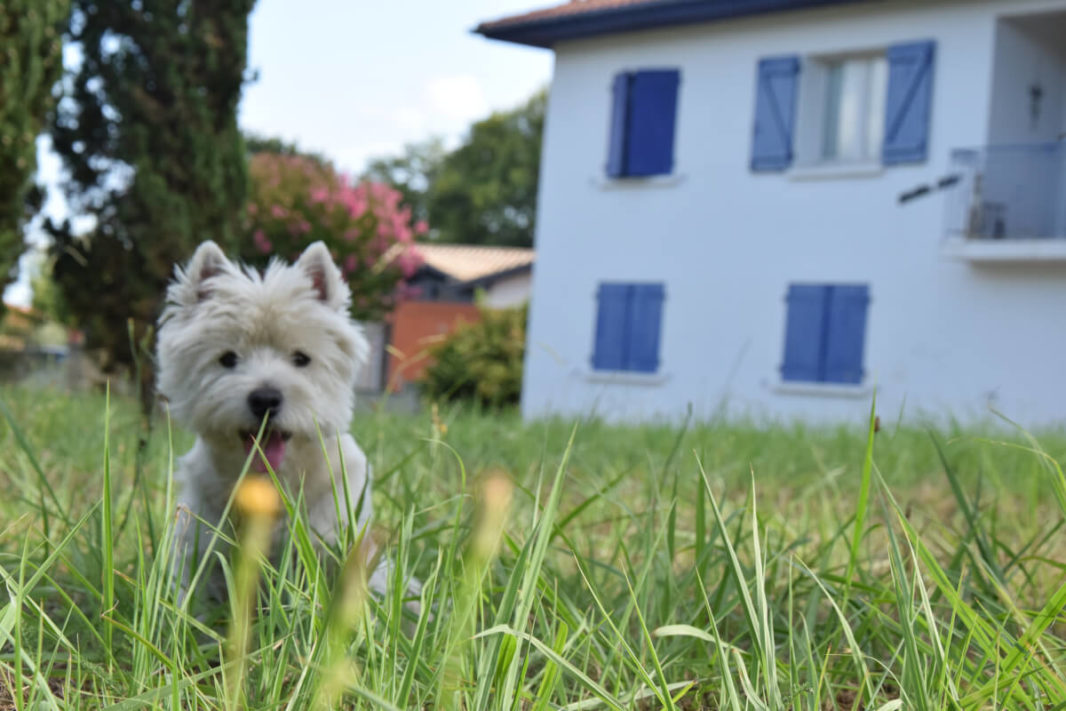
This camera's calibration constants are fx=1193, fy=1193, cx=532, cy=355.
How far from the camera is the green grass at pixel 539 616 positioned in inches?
68.6

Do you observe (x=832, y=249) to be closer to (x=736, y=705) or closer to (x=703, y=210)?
(x=703, y=210)

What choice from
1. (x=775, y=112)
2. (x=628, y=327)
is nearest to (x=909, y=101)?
(x=775, y=112)

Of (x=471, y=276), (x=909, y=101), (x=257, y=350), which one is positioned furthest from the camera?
(x=471, y=276)

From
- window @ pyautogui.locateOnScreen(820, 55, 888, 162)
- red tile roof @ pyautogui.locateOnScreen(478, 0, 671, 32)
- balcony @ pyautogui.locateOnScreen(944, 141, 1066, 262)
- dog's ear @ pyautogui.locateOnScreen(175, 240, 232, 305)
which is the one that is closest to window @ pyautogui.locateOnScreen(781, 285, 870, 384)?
balcony @ pyautogui.locateOnScreen(944, 141, 1066, 262)

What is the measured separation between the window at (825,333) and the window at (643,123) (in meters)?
3.22

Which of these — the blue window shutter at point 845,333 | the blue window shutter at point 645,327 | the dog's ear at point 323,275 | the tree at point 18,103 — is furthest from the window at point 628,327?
the dog's ear at point 323,275

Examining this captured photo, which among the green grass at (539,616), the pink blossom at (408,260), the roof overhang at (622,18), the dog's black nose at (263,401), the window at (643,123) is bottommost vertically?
the green grass at (539,616)

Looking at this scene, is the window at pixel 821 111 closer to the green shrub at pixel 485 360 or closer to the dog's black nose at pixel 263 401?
the green shrub at pixel 485 360

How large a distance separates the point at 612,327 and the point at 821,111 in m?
4.72

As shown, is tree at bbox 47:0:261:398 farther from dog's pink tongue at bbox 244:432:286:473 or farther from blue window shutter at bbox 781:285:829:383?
dog's pink tongue at bbox 244:432:286:473

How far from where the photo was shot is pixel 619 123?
1966 centimetres

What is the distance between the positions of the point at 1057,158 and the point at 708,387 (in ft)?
19.4

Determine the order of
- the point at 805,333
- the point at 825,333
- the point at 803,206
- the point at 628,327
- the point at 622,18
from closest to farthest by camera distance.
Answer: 1. the point at 825,333
2. the point at 805,333
3. the point at 803,206
4. the point at 622,18
5. the point at 628,327

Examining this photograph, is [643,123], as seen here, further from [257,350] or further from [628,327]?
[257,350]
